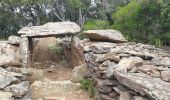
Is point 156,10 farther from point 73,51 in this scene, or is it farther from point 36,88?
point 36,88

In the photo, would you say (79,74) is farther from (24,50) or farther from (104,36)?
(24,50)

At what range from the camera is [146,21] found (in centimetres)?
1489

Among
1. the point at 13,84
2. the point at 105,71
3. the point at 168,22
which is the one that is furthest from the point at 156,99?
the point at 168,22

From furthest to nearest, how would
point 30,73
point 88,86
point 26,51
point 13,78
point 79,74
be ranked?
point 26,51
point 79,74
point 30,73
point 88,86
point 13,78

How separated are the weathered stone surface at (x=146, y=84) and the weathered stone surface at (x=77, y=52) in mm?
4887

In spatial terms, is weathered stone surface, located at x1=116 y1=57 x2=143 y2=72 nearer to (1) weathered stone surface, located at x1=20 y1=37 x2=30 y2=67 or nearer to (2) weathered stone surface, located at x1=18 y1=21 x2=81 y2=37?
(2) weathered stone surface, located at x1=18 y1=21 x2=81 y2=37

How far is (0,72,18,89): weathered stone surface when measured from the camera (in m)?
8.87

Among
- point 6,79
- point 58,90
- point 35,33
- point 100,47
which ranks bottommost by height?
point 58,90

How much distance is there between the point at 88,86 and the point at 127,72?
269 cm

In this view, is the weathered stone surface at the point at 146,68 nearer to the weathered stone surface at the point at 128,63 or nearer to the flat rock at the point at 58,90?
the weathered stone surface at the point at 128,63

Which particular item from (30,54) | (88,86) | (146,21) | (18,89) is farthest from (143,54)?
(146,21)

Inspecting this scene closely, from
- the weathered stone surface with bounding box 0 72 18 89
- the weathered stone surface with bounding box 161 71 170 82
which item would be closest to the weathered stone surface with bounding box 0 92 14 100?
the weathered stone surface with bounding box 0 72 18 89

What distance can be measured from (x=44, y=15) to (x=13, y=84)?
24.2 metres

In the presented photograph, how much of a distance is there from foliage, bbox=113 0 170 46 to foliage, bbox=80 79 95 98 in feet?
15.7
